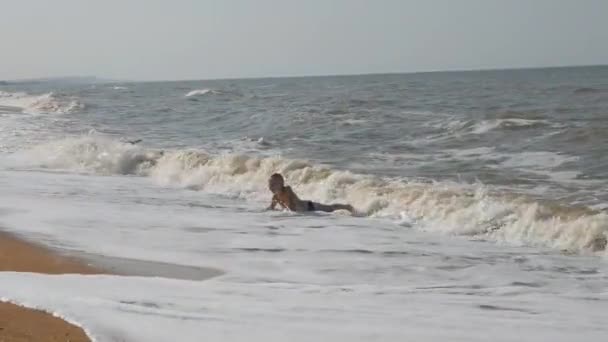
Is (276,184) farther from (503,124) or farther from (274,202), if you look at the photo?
(503,124)

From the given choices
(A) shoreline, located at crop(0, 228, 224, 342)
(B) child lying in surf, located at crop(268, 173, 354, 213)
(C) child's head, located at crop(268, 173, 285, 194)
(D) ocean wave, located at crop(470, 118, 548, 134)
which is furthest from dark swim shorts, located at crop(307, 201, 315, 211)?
(D) ocean wave, located at crop(470, 118, 548, 134)

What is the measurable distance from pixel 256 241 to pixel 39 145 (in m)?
14.6

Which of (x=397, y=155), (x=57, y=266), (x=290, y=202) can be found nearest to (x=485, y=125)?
(x=397, y=155)

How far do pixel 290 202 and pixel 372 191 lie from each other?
1.79 metres

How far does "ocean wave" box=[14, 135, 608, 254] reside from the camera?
9648mm

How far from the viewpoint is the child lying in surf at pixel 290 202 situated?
37.9 feet

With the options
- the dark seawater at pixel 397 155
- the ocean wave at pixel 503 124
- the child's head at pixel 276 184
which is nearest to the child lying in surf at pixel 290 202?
the child's head at pixel 276 184

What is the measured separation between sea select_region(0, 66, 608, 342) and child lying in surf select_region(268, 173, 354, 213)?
0.80ft

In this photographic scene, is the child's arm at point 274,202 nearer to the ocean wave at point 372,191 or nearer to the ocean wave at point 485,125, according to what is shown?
the ocean wave at point 372,191

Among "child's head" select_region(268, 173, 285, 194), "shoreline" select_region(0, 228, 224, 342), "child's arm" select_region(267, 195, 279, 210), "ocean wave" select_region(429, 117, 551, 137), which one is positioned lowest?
"shoreline" select_region(0, 228, 224, 342)

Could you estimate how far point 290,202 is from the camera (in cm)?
1156

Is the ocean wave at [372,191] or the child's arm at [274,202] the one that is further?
the child's arm at [274,202]

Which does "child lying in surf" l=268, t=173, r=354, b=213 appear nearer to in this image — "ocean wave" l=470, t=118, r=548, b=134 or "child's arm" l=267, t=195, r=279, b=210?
"child's arm" l=267, t=195, r=279, b=210

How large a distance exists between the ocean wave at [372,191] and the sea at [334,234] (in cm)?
4
